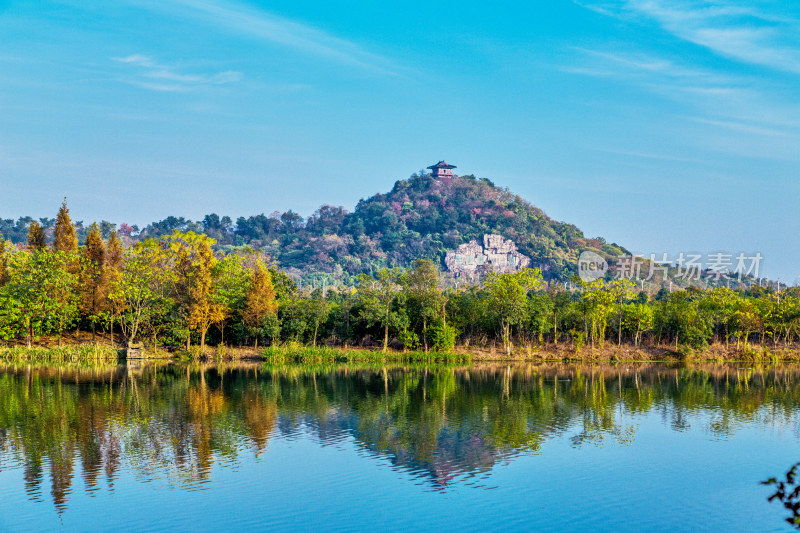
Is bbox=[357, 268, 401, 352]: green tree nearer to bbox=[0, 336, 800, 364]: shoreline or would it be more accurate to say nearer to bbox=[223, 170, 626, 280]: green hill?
bbox=[0, 336, 800, 364]: shoreline

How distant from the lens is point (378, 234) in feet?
609

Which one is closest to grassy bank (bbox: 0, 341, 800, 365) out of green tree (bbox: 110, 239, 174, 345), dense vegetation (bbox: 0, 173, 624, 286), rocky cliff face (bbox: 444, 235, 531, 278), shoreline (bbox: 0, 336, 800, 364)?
shoreline (bbox: 0, 336, 800, 364)

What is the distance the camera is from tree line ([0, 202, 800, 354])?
50.7 meters

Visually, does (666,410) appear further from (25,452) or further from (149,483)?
(25,452)

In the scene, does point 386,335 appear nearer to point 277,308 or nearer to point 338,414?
point 277,308

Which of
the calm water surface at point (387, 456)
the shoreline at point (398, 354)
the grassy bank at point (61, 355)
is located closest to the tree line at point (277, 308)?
the shoreline at point (398, 354)

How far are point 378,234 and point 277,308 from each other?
5272 inches

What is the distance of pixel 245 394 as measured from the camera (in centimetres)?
3238

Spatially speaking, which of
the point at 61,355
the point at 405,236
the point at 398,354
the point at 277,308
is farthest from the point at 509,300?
the point at 405,236

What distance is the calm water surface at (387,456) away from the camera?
1518 cm

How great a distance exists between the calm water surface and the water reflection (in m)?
0.11

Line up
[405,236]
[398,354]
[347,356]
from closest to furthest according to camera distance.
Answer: [347,356], [398,354], [405,236]

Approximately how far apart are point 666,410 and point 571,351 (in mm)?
24714

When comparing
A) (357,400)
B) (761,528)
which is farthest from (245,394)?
(761,528)
